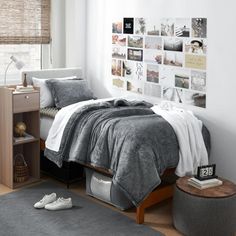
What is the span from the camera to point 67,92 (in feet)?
15.0

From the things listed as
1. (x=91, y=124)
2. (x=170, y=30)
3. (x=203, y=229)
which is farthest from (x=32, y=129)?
(x=203, y=229)

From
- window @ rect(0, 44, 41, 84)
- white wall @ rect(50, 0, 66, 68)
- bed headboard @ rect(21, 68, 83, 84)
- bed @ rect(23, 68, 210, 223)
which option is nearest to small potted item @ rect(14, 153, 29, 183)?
bed @ rect(23, 68, 210, 223)

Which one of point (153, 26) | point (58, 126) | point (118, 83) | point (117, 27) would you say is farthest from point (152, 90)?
point (58, 126)

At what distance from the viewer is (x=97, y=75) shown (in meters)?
5.22

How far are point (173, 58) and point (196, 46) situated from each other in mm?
294

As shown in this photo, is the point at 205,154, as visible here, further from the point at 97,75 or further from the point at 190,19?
the point at 97,75

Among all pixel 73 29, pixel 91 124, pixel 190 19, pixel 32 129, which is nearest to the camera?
pixel 91 124

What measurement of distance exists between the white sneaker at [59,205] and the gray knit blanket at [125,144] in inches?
13.9

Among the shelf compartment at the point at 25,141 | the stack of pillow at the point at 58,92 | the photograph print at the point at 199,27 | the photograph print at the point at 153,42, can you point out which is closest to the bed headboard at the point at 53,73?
the stack of pillow at the point at 58,92

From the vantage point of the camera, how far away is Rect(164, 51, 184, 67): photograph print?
4223 millimetres

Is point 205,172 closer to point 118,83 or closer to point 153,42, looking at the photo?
point 153,42

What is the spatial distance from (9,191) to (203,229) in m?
1.83

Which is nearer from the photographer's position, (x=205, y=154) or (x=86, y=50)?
(x=205, y=154)

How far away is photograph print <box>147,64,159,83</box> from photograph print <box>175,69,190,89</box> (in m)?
0.26
